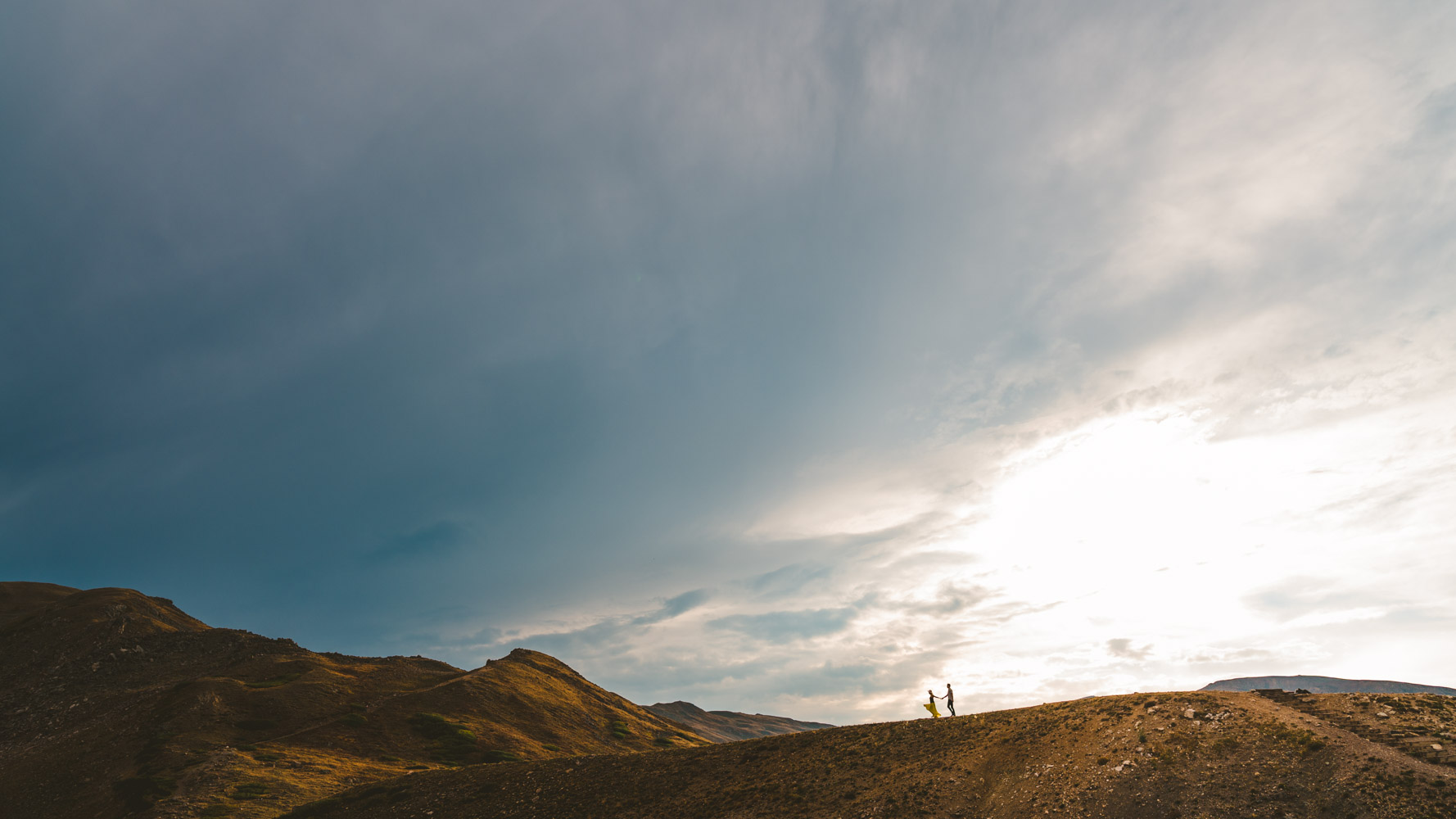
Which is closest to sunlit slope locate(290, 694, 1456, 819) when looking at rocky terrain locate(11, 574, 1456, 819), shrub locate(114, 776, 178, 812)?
rocky terrain locate(11, 574, 1456, 819)

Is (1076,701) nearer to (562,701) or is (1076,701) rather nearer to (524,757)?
(524,757)

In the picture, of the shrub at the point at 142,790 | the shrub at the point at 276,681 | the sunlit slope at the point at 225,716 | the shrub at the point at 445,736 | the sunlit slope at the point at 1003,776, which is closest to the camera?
the sunlit slope at the point at 1003,776

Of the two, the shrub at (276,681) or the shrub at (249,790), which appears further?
the shrub at (276,681)

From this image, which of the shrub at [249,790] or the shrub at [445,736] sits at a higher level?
the shrub at [445,736]

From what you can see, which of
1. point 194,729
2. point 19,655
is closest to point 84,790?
point 194,729

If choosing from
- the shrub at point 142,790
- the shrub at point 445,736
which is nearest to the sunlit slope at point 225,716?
the shrub at point 142,790

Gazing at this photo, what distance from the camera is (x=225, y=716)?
77.1 m

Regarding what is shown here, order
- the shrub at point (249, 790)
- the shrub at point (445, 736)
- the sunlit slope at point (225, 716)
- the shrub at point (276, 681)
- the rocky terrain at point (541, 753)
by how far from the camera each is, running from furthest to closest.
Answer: the shrub at point (276, 681) → the shrub at point (445, 736) → the sunlit slope at point (225, 716) → the shrub at point (249, 790) → the rocky terrain at point (541, 753)

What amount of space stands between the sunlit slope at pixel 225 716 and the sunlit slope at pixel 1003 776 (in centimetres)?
1716

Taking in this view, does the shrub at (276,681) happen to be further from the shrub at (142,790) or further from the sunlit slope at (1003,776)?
the sunlit slope at (1003,776)

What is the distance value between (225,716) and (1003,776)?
3515 inches

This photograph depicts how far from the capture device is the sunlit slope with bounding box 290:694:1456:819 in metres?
30.2

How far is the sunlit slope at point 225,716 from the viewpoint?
195 feet

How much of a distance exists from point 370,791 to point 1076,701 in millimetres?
60236
